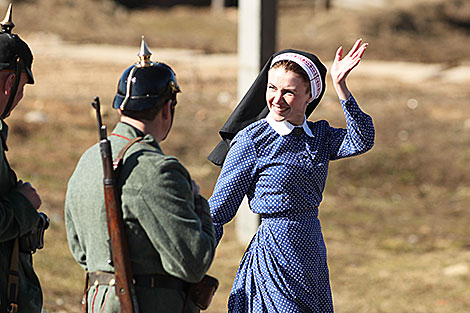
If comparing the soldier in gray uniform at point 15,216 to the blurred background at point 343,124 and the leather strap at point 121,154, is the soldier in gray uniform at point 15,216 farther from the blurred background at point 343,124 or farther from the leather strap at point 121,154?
the blurred background at point 343,124

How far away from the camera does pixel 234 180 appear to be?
3873 mm

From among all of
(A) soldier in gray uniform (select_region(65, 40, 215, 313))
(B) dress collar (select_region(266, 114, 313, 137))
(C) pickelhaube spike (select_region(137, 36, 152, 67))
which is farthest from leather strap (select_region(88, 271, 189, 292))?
(B) dress collar (select_region(266, 114, 313, 137))

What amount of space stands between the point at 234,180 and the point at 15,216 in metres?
1.11

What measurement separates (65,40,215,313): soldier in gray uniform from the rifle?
0.15ft

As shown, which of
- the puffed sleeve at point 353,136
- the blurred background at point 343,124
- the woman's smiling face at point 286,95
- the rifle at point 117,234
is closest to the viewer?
the rifle at point 117,234

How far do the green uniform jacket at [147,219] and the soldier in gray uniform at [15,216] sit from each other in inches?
10.4

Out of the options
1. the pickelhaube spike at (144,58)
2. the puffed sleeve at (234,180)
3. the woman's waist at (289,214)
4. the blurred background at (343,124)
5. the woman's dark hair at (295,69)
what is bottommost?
the blurred background at (343,124)

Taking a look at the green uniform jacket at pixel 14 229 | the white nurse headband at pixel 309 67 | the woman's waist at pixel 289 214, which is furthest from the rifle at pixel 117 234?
the white nurse headband at pixel 309 67

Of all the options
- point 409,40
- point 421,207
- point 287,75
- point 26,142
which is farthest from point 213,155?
point 409,40

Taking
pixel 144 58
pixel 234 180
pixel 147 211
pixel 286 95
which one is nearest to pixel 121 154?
pixel 147 211

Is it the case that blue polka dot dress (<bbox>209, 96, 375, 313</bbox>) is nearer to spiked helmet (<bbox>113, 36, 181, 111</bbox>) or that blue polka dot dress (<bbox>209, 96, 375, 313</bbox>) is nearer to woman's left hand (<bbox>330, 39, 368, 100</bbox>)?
woman's left hand (<bbox>330, 39, 368, 100</bbox>)

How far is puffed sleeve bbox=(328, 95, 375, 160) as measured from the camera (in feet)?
12.9

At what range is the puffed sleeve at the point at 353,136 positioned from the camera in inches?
155

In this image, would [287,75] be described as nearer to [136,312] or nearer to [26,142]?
[136,312]
